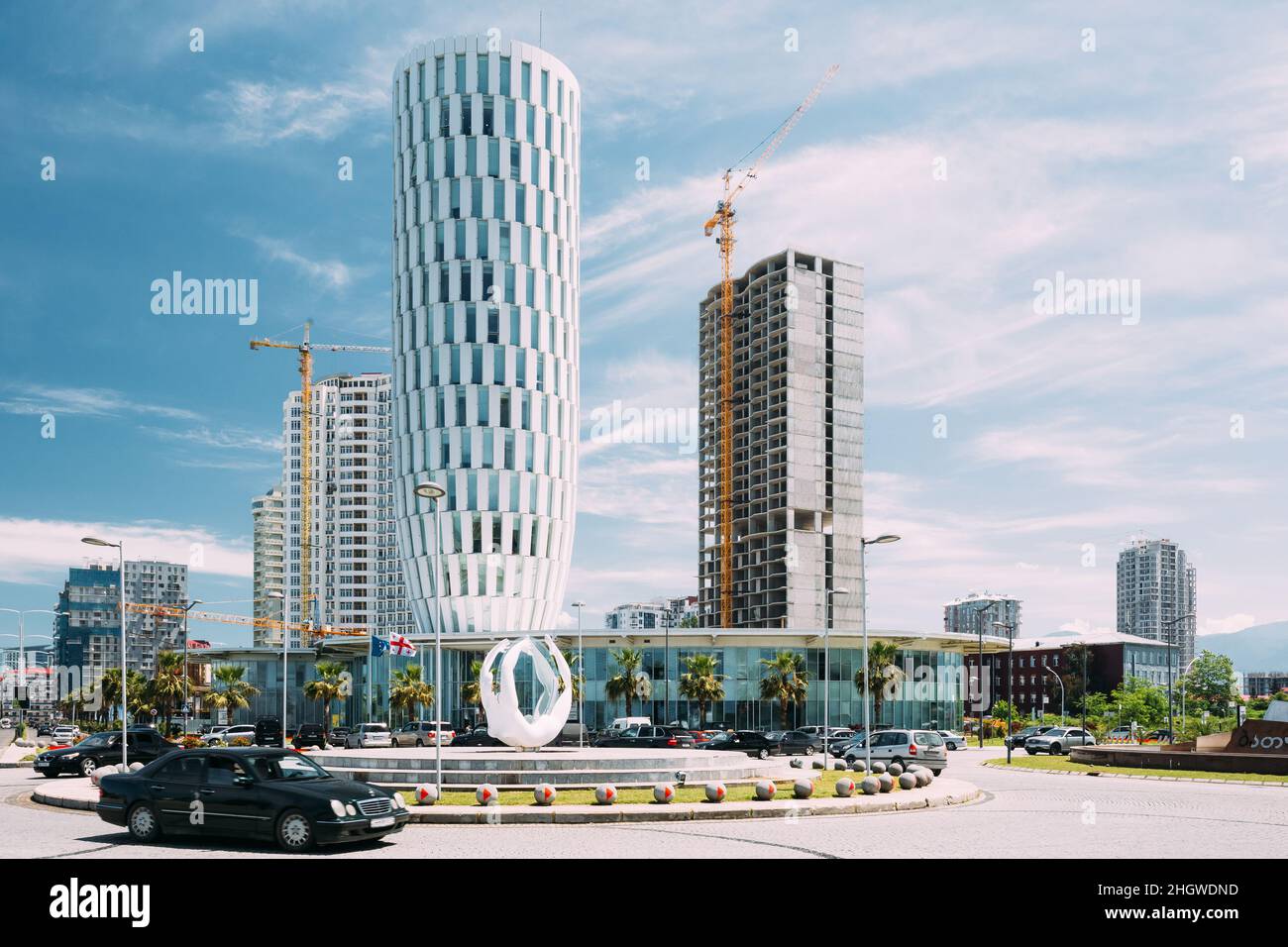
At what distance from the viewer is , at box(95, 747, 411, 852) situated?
18094 millimetres

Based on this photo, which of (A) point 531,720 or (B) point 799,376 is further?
(B) point 799,376

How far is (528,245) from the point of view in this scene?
315 ft

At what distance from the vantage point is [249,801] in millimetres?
18578

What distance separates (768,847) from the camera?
19641 mm

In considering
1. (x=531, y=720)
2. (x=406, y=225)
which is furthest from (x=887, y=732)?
(x=406, y=225)

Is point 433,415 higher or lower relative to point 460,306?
lower

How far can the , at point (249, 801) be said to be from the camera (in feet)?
59.4
